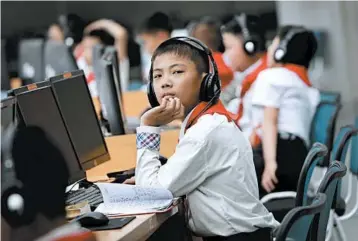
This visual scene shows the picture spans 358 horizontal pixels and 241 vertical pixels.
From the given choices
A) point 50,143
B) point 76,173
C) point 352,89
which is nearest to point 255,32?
point 352,89

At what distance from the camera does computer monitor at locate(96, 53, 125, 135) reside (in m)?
3.90

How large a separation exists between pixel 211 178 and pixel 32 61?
3.33 meters

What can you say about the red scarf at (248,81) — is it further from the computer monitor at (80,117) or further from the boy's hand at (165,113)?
the boy's hand at (165,113)

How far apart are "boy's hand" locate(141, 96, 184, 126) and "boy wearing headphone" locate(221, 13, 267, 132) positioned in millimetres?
1922

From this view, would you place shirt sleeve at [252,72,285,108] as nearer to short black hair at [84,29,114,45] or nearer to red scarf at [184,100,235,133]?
red scarf at [184,100,235,133]

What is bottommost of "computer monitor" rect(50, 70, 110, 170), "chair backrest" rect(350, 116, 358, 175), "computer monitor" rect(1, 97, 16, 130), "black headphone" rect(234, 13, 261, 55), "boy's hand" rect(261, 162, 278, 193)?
"boy's hand" rect(261, 162, 278, 193)

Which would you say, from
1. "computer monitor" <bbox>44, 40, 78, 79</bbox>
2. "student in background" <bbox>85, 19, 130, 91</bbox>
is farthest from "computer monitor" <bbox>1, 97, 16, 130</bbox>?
"student in background" <bbox>85, 19, 130, 91</bbox>

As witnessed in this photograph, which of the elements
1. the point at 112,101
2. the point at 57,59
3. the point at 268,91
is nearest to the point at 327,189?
the point at 112,101

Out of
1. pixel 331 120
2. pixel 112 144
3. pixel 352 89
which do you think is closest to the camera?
pixel 112 144

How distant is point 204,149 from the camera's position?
2.57 metres

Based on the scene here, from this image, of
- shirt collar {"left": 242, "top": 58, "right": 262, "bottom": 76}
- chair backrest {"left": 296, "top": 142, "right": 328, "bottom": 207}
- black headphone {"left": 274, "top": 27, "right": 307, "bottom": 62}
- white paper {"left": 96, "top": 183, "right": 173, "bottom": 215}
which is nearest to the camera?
white paper {"left": 96, "top": 183, "right": 173, "bottom": 215}

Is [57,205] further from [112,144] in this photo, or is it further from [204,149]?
[112,144]

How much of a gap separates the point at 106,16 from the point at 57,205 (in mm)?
8979

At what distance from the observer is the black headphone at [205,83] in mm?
2715
